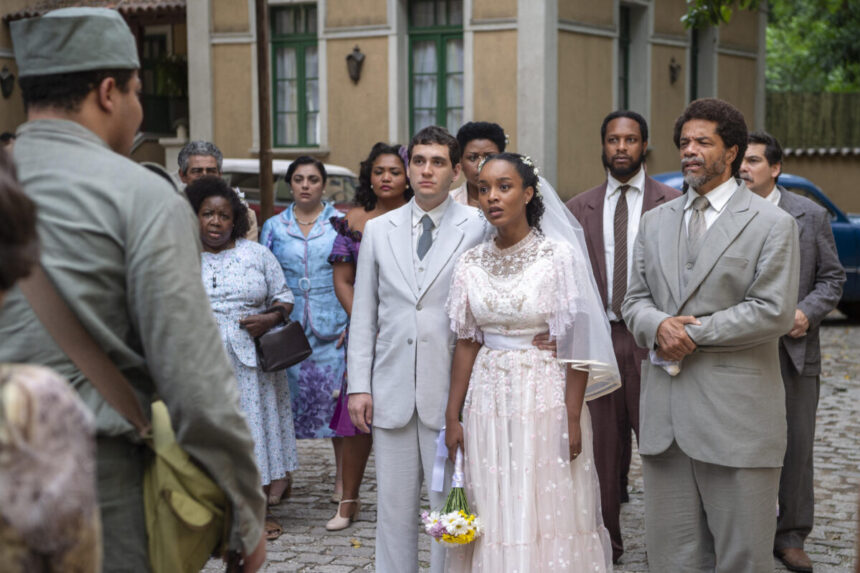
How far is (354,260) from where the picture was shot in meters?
6.90

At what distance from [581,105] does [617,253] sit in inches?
530

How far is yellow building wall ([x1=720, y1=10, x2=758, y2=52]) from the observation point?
23203mm

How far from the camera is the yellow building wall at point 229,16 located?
20656mm

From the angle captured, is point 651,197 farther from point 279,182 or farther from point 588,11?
point 588,11

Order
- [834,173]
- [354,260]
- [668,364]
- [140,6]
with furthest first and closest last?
[834,173] < [140,6] < [354,260] < [668,364]

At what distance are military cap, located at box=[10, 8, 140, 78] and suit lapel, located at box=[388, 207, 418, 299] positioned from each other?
250cm

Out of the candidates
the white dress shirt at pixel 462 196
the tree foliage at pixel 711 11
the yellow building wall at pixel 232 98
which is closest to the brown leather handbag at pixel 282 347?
the white dress shirt at pixel 462 196

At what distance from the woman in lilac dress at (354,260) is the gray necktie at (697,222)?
250 cm

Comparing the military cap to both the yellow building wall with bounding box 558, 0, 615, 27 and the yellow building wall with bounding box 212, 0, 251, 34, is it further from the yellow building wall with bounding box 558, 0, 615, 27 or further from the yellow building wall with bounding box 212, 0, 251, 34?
the yellow building wall with bounding box 212, 0, 251, 34

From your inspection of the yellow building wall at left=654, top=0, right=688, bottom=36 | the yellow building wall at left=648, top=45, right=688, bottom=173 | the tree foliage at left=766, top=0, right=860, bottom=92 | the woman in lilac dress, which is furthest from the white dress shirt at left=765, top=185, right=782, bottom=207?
the tree foliage at left=766, top=0, right=860, bottom=92

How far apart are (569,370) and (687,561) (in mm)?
938

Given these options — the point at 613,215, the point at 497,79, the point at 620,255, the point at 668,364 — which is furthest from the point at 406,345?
the point at 497,79

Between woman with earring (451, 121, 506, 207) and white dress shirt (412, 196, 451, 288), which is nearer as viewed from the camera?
white dress shirt (412, 196, 451, 288)

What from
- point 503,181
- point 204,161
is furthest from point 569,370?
point 204,161
